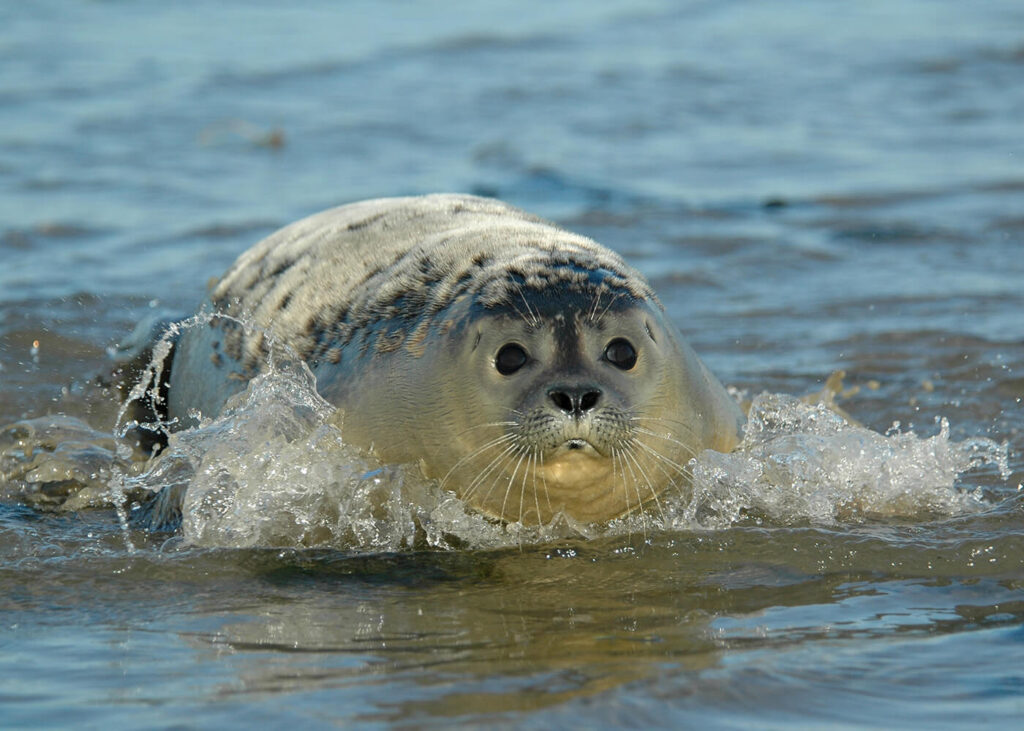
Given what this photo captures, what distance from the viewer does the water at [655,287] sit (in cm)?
409

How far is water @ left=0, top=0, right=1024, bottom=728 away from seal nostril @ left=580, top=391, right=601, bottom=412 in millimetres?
573

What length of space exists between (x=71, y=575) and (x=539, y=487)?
1.51 m

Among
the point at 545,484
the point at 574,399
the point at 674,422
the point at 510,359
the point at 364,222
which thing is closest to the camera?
the point at 574,399

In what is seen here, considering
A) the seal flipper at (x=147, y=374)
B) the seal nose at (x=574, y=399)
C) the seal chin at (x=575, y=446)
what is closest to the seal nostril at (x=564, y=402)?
the seal nose at (x=574, y=399)

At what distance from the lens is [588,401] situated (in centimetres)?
475

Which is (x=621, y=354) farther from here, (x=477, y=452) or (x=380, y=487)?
(x=380, y=487)

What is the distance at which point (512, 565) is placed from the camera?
511 cm

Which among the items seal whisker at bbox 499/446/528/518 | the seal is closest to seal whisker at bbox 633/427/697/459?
the seal

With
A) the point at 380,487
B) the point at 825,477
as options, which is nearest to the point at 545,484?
the point at 380,487

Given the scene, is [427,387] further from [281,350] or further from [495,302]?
[281,350]

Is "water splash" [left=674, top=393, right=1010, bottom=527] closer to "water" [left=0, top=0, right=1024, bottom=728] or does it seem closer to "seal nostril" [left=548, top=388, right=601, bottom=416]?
"water" [left=0, top=0, right=1024, bottom=728]

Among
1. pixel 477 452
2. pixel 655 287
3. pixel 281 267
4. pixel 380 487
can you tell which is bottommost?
pixel 380 487

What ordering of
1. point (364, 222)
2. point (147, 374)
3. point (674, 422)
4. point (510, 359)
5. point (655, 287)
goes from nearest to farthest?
1. point (510, 359)
2. point (674, 422)
3. point (364, 222)
4. point (147, 374)
5. point (655, 287)

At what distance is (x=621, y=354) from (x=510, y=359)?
1.16 feet
